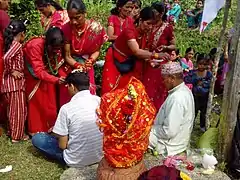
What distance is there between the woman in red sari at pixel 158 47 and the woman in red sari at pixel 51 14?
108 centimetres

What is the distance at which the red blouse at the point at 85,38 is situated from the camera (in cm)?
495

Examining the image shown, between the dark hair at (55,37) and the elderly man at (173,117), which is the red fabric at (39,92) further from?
the elderly man at (173,117)

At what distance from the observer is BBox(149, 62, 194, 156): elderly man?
13.9 feet

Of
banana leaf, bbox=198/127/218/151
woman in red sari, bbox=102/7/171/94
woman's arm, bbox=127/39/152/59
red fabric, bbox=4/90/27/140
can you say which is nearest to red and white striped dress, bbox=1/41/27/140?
red fabric, bbox=4/90/27/140

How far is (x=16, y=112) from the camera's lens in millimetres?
5117

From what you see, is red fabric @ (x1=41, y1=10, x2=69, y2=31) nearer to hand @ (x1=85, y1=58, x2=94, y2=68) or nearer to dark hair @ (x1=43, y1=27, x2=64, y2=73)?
dark hair @ (x1=43, y1=27, x2=64, y2=73)

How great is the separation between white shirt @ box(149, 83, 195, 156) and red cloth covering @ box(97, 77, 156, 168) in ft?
2.53

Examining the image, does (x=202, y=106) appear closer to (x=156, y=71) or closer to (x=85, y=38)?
(x=156, y=71)

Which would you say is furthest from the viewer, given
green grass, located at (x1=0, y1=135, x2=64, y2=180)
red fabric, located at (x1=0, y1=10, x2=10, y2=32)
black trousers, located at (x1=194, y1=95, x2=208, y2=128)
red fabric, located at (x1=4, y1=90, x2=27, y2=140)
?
black trousers, located at (x1=194, y1=95, x2=208, y2=128)

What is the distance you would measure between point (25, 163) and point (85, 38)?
155 cm

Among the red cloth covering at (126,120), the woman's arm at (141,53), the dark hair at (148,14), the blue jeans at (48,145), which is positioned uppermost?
the dark hair at (148,14)

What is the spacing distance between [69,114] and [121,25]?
82.1 inches

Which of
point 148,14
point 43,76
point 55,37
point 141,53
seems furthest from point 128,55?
point 43,76

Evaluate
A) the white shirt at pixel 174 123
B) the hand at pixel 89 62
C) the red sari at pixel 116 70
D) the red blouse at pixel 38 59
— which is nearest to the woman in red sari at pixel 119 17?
the red sari at pixel 116 70
